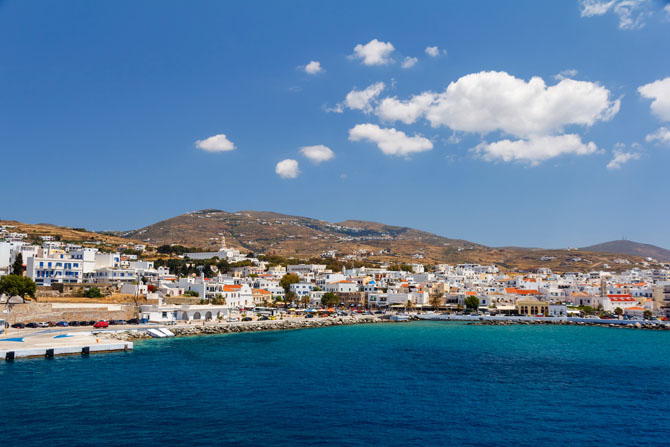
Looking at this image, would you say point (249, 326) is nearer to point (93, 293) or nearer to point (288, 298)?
point (93, 293)

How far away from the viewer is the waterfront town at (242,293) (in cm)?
5347

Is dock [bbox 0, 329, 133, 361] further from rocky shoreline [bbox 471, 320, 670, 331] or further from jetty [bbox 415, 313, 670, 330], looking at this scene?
jetty [bbox 415, 313, 670, 330]

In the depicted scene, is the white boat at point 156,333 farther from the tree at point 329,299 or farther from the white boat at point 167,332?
the tree at point 329,299

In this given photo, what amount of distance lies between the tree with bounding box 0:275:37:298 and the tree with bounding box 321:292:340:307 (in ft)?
144

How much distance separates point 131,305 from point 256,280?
114 feet

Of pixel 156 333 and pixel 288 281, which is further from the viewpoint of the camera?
pixel 288 281

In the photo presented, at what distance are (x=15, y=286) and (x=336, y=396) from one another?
3488 centimetres

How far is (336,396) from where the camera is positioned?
24.8 metres

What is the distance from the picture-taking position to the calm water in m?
19.1

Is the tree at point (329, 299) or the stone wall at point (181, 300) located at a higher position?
the stone wall at point (181, 300)

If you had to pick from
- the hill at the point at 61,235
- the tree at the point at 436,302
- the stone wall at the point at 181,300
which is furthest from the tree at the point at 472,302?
the hill at the point at 61,235

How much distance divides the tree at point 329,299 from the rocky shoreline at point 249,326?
1228 cm

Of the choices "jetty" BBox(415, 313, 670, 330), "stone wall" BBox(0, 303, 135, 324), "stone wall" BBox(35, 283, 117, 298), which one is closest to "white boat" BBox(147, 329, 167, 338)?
"stone wall" BBox(0, 303, 135, 324)

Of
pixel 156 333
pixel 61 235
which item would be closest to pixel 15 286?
pixel 156 333
